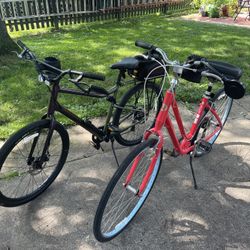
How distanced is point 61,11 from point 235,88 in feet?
29.9

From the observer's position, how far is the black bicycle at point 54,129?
2.41 metres

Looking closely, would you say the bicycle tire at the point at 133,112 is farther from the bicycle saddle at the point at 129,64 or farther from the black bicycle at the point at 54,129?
the bicycle saddle at the point at 129,64

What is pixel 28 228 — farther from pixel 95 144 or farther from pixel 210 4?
pixel 210 4

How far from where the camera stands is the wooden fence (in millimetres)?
9305

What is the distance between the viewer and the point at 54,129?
2.62 meters

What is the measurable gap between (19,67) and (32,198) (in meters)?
3.71

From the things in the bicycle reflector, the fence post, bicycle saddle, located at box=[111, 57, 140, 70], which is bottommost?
the fence post

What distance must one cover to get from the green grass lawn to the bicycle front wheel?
188 cm

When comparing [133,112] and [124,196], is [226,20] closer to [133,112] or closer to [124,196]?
[133,112]

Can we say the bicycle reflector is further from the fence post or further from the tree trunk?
the fence post

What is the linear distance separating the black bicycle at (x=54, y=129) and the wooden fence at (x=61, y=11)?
24.0 feet

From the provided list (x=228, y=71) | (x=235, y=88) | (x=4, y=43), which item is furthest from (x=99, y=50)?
(x=235, y=88)

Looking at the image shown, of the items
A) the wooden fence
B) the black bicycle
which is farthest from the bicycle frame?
the wooden fence

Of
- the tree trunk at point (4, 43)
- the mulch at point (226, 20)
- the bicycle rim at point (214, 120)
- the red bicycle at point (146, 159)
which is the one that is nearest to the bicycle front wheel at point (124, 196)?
the red bicycle at point (146, 159)
